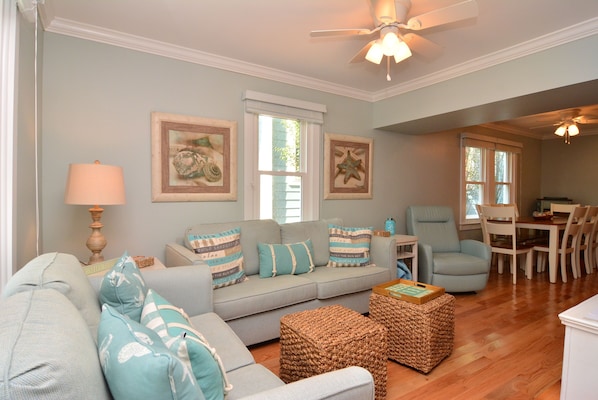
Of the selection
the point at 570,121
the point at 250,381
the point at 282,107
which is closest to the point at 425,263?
the point at 282,107

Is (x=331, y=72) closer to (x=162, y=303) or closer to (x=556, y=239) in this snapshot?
(x=162, y=303)

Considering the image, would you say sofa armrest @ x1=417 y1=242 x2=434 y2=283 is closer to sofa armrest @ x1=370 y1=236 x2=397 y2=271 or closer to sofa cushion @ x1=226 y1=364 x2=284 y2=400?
sofa armrest @ x1=370 y1=236 x2=397 y2=271

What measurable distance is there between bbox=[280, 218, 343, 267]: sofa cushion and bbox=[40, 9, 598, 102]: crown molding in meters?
1.53

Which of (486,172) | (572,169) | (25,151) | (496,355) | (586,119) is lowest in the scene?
(496,355)

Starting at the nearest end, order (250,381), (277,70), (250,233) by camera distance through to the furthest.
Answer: (250,381)
(250,233)
(277,70)

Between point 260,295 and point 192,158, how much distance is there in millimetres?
1406

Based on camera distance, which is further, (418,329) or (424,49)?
(424,49)

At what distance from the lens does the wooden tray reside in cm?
215

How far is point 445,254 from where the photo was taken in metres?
4.07

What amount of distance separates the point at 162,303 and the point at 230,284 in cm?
127

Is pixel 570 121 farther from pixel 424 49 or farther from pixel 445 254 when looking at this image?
pixel 424 49

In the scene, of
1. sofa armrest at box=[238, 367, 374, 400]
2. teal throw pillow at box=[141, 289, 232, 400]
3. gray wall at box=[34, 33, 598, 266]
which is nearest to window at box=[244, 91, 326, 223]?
gray wall at box=[34, 33, 598, 266]

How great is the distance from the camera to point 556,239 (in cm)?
428

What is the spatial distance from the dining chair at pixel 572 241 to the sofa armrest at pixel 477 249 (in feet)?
3.84
